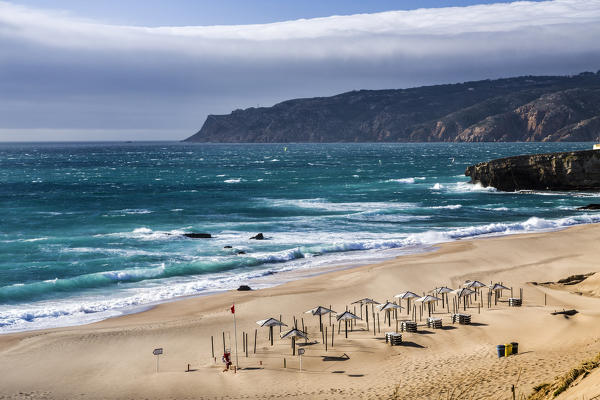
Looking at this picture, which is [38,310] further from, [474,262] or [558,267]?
[558,267]

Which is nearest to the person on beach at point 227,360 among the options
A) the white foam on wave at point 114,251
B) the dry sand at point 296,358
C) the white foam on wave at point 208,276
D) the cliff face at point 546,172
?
the dry sand at point 296,358

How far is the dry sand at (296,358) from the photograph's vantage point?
68.2 ft

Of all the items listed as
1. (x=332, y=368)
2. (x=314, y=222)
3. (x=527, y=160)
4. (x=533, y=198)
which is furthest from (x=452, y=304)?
(x=527, y=160)

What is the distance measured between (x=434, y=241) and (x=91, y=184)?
76.3 metres

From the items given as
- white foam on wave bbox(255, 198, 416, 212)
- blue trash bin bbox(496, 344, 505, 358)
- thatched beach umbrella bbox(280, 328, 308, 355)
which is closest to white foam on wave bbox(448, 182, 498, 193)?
white foam on wave bbox(255, 198, 416, 212)

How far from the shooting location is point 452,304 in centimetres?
3203

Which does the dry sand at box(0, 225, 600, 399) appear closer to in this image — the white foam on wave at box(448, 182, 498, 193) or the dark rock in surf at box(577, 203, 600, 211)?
the dark rock in surf at box(577, 203, 600, 211)

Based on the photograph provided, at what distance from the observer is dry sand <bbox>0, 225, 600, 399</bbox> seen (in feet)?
68.2

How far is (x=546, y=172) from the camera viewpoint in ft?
267

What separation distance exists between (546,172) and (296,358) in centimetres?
6881

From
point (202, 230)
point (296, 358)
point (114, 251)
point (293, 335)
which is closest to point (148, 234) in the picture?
point (202, 230)

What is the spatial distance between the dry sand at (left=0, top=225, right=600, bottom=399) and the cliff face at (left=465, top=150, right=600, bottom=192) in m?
50.6

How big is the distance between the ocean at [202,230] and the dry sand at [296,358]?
4618 millimetres

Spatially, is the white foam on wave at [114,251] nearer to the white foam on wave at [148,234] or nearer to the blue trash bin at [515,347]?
the white foam on wave at [148,234]
